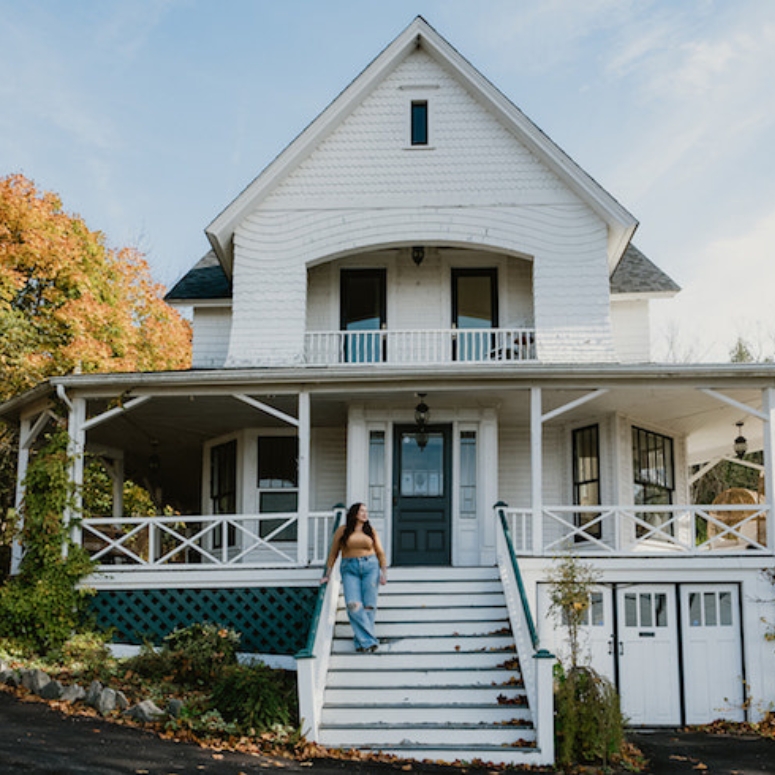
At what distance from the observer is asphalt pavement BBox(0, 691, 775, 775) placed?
1008 cm

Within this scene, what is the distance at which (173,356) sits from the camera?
28.9 m

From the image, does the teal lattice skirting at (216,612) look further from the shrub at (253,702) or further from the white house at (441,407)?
the shrub at (253,702)

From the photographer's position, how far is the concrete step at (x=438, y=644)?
13.2 m

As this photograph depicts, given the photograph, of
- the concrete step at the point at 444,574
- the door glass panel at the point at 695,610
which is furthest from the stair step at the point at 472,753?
the door glass panel at the point at 695,610

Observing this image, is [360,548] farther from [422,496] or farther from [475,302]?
[475,302]

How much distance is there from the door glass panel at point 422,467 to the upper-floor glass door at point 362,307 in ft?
5.55

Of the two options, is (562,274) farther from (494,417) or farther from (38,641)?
(38,641)

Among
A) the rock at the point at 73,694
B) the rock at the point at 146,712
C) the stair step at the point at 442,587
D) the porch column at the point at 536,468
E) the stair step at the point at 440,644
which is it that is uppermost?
the porch column at the point at 536,468

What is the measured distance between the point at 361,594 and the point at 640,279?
910 centimetres

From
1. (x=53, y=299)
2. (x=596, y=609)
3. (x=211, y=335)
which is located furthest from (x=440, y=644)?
(x=53, y=299)

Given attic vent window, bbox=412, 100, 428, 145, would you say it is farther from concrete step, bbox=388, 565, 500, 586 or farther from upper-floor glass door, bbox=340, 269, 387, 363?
concrete step, bbox=388, 565, 500, 586

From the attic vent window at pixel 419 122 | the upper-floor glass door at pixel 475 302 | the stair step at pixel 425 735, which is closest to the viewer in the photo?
the stair step at pixel 425 735

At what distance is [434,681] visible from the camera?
12.6m

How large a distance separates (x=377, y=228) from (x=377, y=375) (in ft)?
11.4
